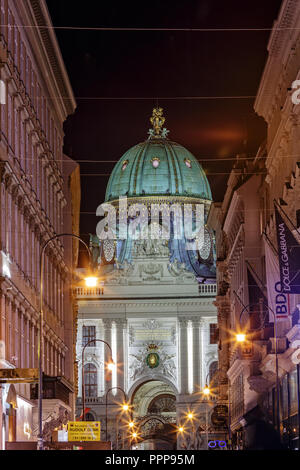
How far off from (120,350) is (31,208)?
288 feet

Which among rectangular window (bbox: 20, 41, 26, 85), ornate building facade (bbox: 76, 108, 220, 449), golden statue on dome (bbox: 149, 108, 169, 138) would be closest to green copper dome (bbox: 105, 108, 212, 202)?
golden statue on dome (bbox: 149, 108, 169, 138)

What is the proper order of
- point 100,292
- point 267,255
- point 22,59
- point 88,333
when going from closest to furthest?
point 22,59, point 267,255, point 88,333, point 100,292

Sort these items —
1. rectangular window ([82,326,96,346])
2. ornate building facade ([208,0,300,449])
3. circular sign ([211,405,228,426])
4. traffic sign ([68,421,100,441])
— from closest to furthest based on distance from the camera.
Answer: traffic sign ([68,421,100,441]) → ornate building facade ([208,0,300,449]) → circular sign ([211,405,228,426]) → rectangular window ([82,326,96,346])

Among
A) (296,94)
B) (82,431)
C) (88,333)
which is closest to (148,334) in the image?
(88,333)

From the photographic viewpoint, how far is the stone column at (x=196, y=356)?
144 meters

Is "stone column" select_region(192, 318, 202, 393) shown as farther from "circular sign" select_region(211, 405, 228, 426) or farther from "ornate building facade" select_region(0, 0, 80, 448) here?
"ornate building facade" select_region(0, 0, 80, 448)

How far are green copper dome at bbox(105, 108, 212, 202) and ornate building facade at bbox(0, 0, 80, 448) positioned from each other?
95.2 m

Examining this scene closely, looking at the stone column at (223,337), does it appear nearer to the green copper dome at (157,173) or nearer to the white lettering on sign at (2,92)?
the white lettering on sign at (2,92)

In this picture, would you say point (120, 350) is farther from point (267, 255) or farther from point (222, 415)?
point (267, 255)

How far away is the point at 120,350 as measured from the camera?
14525cm

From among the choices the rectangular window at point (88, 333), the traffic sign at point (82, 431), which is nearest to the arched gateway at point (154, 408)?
the rectangular window at point (88, 333)

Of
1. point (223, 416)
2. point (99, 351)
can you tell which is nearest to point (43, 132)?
point (223, 416)

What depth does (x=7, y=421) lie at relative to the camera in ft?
164

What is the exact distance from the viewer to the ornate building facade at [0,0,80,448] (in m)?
50.1
